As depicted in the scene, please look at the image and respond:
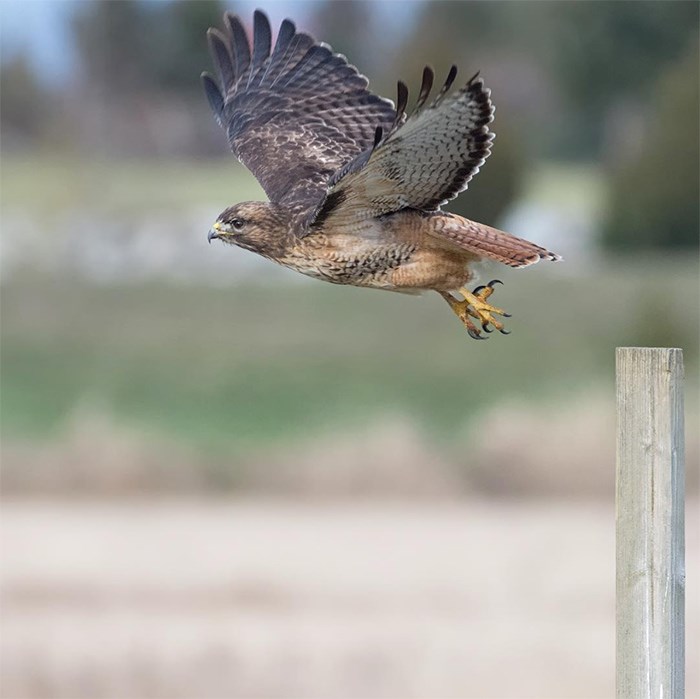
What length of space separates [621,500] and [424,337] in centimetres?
1737

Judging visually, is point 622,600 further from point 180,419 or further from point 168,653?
point 180,419

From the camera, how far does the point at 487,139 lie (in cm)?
515

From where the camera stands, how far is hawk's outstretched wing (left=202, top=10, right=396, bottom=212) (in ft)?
20.1

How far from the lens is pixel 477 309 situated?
520 centimetres

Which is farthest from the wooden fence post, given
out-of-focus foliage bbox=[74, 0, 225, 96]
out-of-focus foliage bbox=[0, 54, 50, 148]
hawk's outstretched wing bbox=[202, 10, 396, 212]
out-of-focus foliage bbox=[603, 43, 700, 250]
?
out-of-focus foliage bbox=[74, 0, 225, 96]

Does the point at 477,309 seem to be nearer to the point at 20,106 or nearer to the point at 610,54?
the point at 610,54

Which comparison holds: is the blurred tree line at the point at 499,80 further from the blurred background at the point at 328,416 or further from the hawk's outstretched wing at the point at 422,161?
the hawk's outstretched wing at the point at 422,161

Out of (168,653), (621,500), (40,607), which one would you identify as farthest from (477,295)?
(40,607)

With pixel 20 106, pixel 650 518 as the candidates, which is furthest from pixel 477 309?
pixel 20 106

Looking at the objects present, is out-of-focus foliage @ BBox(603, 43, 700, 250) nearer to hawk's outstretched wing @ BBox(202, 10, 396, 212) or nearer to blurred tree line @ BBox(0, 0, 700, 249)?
blurred tree line @ BBox(0, 0, 700, 249)

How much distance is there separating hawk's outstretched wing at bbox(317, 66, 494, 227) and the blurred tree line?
19.9 meters

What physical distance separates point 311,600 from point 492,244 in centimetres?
1179

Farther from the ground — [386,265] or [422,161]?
[422,161]

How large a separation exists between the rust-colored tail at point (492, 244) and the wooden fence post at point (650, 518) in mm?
847
